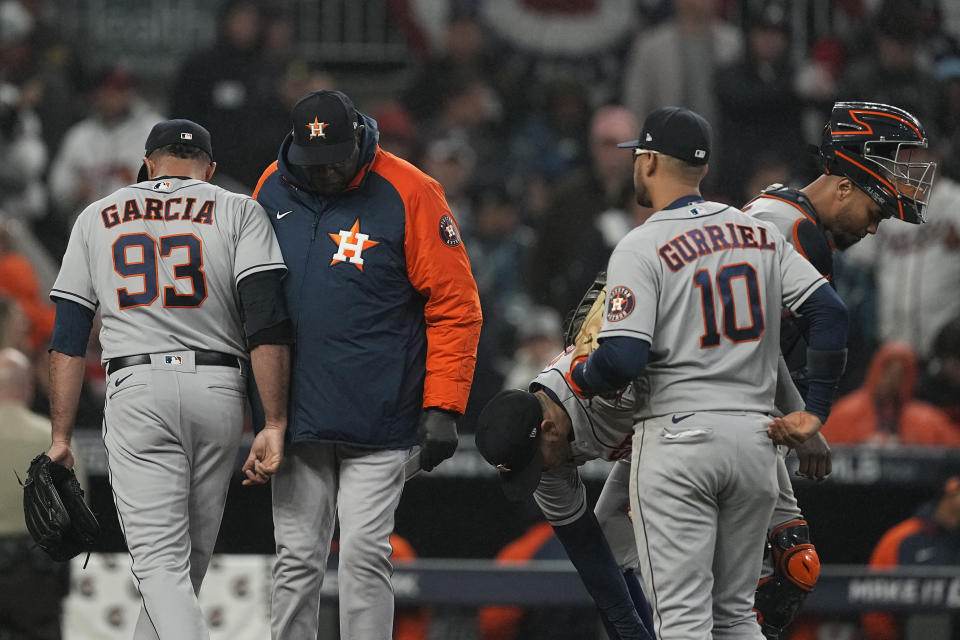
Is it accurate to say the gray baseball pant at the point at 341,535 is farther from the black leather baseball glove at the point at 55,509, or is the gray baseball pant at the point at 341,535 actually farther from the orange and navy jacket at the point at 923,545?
the orange and navy jacket at the point at 923,545

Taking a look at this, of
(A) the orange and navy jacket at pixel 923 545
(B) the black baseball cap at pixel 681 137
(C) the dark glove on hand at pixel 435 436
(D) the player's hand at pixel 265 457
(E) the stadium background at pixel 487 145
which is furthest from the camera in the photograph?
(A) the orange and navy jacket at pixel 923 545

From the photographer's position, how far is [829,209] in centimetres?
486

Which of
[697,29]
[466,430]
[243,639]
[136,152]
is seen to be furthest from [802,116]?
[243,639]

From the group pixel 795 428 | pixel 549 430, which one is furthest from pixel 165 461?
pixel 795 428

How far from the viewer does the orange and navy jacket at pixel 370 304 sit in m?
4.57

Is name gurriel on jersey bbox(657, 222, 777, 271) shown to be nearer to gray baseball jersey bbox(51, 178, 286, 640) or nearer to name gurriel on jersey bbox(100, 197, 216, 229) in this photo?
gray baseball jersey bbox(51, 178, 286, 640)

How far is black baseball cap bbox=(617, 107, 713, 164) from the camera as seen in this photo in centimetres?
431

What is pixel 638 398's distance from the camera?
4328mm

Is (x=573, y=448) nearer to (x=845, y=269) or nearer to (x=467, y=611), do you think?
(x=467, y=611)

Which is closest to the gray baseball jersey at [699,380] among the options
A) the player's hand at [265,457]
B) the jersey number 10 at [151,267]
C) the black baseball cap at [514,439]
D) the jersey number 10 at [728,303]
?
the jersey number 10 at [728,303]

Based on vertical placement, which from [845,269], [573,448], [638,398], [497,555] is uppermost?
[638,398]

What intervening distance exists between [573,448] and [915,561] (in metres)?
3.11

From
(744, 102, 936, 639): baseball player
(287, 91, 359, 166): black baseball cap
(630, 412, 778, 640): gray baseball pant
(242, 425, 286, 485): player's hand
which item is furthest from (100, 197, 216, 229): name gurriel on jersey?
(744, 102, 936, 639): baseball player

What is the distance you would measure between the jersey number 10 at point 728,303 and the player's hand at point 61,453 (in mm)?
2018
